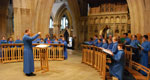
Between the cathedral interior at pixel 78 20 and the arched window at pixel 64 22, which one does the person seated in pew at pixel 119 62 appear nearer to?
the cathedral interior at pixel 78 20

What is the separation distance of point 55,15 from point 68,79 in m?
17.0

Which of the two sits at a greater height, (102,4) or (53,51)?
(102,4)

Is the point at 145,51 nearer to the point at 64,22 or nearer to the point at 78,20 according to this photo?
the point at 78,20

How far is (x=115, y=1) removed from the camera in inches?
583

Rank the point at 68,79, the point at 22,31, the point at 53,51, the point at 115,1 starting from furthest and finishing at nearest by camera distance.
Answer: the point at 115,1, the point at 22,31, the point at 53,51, the point at 68,79

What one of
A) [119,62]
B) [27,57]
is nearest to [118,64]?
[119,62]

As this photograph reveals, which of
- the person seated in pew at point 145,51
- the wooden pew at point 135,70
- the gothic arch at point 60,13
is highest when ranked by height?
the gothic arch at point 60,13

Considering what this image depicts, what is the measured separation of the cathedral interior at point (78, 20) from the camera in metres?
7.84

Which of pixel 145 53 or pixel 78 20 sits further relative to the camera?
pixel 78 20

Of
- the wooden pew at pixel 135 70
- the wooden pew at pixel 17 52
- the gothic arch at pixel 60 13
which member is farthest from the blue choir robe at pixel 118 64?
the gothic arch at pixel 60 13

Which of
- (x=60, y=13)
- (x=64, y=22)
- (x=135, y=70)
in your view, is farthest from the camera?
(x=64, y=22)

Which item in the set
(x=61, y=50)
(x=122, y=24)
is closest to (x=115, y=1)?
(x=122, y=24)

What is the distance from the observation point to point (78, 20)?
16.8 metres

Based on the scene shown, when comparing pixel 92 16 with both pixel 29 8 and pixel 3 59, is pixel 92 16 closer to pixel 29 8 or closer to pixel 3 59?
pixel 29 8
